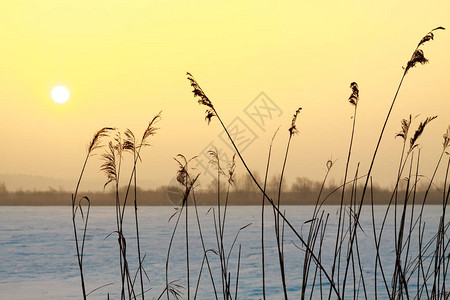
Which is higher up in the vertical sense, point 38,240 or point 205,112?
point 205,112

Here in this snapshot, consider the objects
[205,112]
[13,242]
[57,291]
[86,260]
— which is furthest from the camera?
[13,242]

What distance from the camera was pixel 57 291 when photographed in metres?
13.7

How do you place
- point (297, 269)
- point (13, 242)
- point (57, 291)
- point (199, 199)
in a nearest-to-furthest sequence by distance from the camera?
point (199, 199) → point (57, 291) → point (297, 269) → point (13, 242)

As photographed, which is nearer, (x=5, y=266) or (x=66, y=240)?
(x=5, y=266)

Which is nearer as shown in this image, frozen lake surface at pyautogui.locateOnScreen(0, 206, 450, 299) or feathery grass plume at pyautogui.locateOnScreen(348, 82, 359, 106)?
feathery grass plume at pyautogui.locateOnScreen(348, 82, 359, 106)

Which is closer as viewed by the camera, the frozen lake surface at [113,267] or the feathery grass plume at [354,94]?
the feathery grass plume at [354,94]

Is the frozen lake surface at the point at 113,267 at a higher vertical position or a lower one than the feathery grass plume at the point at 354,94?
lower

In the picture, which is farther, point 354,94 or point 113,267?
point 113,267

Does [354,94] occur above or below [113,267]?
above

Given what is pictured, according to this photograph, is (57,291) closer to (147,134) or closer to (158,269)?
(158,269)

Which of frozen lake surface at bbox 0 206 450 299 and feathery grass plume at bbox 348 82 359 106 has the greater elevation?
feathery grass plume at bbox 348 82 359 106

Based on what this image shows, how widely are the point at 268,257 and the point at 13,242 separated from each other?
12336 mm

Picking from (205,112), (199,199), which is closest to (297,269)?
(199,199)

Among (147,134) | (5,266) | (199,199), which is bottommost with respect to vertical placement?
(5,266)
